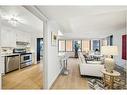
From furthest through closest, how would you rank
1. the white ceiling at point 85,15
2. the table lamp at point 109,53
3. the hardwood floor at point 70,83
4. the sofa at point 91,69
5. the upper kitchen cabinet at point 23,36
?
the upper kitchen cabinet at point 23,36, the sofa at point 91,69, the hardwood floor at point 70,83, the table lamp at point 109,53, the white ceiling at point 85,15

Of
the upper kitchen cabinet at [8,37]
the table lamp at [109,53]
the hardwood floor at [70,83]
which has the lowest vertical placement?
the hardwood floor at [70,83]

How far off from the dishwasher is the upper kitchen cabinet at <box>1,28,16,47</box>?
0.64 meters

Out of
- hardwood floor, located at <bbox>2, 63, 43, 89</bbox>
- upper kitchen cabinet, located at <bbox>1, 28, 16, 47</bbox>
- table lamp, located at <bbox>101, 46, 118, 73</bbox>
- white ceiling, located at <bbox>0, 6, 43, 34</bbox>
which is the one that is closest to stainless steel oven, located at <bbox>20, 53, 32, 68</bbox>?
upper kitchen cabinet, located at <bbox>1, 28, 16, 47</bbox>

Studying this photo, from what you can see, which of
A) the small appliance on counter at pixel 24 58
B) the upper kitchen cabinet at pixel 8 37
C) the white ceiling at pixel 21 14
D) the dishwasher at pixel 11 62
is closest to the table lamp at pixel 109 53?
the white ceiling at pixel 21 14

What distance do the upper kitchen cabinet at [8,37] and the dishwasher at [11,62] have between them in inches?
25.0

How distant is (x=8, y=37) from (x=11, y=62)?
3.96 feet

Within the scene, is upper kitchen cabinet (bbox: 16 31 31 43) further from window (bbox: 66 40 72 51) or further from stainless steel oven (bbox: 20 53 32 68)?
window (bbox: 66 40 72 51)

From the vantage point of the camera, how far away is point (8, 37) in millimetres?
5922

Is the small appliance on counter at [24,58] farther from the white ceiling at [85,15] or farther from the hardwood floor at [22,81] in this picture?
the white ceiling at [85,15]

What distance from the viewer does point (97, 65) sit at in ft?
15.6

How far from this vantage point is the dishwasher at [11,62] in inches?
215
